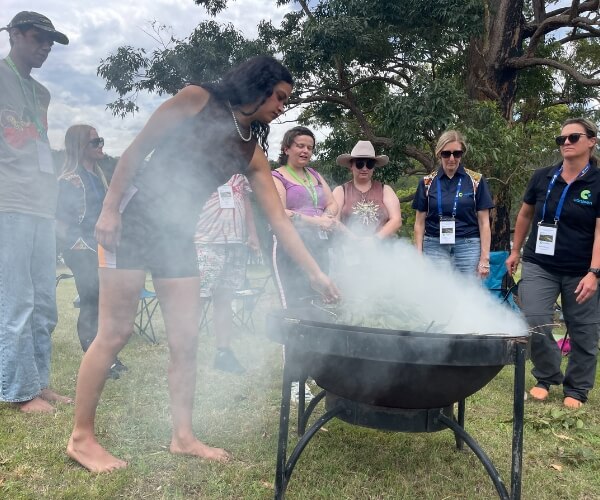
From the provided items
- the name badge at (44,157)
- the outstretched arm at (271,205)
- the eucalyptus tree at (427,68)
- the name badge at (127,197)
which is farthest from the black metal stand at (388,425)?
the eucalyptus tree at (427,68)

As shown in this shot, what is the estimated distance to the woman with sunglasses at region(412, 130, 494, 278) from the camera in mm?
3898

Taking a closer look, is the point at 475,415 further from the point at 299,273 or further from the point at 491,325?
the point at 299,273

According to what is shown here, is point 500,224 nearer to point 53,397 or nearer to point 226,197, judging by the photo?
point 226,197

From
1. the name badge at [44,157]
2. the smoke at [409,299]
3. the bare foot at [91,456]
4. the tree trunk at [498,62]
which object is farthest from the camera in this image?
the tree trunk at [498,62]

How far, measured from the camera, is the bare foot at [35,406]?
281 centimetres

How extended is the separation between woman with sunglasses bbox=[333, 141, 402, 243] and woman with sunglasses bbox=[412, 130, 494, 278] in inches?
14.4

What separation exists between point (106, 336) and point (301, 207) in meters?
1.74

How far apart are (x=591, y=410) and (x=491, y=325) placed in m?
1.78

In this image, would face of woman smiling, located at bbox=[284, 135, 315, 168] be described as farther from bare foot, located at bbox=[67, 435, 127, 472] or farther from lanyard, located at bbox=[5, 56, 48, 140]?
bare foot, located at bbox=[67, 435, 127, 472]

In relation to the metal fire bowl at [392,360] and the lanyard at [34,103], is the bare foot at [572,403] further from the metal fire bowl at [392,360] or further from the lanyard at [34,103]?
the lanyard at [34,103]

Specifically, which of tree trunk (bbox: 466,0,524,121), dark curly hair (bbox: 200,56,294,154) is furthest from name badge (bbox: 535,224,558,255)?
tree trunk (bbox: 466,0,524,121)

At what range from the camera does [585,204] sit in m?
3.30

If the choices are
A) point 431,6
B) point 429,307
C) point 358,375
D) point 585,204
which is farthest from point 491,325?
point 431,6

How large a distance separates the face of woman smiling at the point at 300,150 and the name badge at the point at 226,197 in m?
0.94
